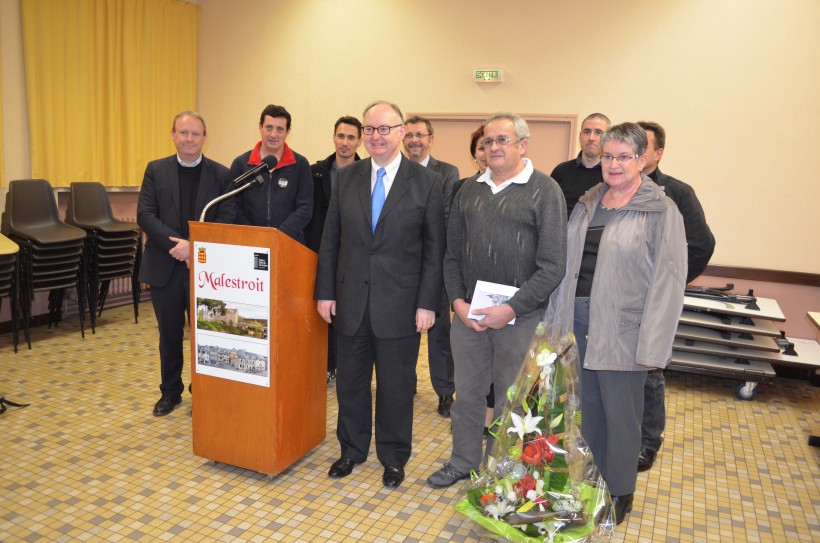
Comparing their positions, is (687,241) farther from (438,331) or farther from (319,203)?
(319,203)

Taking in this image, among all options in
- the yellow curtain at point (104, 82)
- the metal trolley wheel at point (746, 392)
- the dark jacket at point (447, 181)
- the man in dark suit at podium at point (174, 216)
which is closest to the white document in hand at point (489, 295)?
the dark jacket at point (447, 181)

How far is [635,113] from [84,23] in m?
5.10

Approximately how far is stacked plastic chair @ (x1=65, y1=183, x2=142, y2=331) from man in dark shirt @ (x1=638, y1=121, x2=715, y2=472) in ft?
14.3

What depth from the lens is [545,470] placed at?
2.35m

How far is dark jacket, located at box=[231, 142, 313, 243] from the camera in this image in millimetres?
3525

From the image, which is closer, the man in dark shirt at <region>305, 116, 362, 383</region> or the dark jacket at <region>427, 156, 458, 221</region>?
the dark jacket at <region>427, 156, 458, 221</region>

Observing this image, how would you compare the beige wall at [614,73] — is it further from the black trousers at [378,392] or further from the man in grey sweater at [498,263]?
the black trousers at [378,392]

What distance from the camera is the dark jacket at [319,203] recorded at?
4051 millimetres

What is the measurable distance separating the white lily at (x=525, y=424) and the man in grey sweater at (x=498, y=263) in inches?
12.1

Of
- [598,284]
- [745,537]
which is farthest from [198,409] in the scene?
[745,537]

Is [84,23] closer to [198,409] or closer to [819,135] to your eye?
[198,409]

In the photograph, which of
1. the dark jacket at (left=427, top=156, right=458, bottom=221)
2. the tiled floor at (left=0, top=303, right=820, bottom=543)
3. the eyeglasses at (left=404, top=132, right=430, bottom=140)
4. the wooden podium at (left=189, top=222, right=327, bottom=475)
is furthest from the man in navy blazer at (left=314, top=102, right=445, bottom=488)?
the eyeglasses at (left=404, top=132, right=430, bottom=140)

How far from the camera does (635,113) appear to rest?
18.6ft

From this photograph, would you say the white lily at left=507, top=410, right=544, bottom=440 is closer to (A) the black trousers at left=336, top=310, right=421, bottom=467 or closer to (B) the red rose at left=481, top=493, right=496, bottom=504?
(B) the red rose at left=481, top=493, right=496, bottom=504
